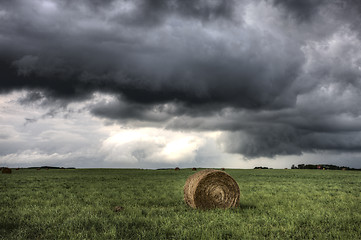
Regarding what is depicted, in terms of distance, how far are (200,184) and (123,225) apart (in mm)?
4322

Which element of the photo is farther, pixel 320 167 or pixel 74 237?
pixel 320 167

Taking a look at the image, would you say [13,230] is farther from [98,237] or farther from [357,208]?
[357,208]

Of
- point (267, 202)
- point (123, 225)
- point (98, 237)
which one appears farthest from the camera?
point (267, 202)

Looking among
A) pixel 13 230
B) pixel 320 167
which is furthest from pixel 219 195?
pixel 320 167

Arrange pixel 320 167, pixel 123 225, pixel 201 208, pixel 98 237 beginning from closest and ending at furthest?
pixel 98 237
pixel 123 225
pixel 201 208
pixel 320 167

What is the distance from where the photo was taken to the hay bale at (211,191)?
39.4 ft

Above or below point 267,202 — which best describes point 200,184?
above

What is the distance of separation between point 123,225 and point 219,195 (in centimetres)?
498

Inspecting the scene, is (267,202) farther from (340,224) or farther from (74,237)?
(74,237)

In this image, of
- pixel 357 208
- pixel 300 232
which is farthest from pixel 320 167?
pixel 300 232

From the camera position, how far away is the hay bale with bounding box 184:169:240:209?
39.4ft

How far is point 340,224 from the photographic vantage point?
361 inches

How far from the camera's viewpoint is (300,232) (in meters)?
8.11

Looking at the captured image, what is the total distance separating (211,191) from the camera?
1224 cm
